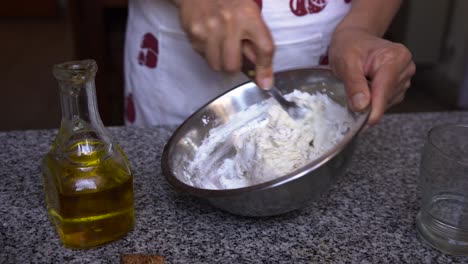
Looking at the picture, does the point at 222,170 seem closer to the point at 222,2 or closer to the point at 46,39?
the point at 222,2

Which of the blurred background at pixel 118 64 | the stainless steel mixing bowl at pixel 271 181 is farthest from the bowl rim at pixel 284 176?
the blurred background at pixel 118 64

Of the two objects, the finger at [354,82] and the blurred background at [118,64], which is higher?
the finger at [354,82]

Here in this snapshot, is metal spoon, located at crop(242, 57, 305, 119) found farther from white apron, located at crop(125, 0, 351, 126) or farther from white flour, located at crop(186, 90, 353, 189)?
white apron, located at crop(125, 0, 351, 126)

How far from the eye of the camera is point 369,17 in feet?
2.88

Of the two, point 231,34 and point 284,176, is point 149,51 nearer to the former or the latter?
point 231,34

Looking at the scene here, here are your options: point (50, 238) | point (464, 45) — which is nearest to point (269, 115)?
point (50, 238)

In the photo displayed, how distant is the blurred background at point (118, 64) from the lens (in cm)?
175

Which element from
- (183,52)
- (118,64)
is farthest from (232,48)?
(118,64)

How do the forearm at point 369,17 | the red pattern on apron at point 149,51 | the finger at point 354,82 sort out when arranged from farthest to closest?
1. the red pattern on apron at point 149,51
2. the forearm at point 369,17
3. the finger at point 354,82

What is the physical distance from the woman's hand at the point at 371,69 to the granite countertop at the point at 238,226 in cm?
11

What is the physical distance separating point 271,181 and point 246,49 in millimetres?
211

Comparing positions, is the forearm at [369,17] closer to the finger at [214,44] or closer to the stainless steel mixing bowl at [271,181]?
the stainless steel mixing bowl at [271,181]

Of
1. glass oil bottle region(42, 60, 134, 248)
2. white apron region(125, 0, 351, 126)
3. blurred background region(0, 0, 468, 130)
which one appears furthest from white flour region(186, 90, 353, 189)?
blurred background region(0, 0, 468, 130)

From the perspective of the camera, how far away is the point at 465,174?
0.58 metres
